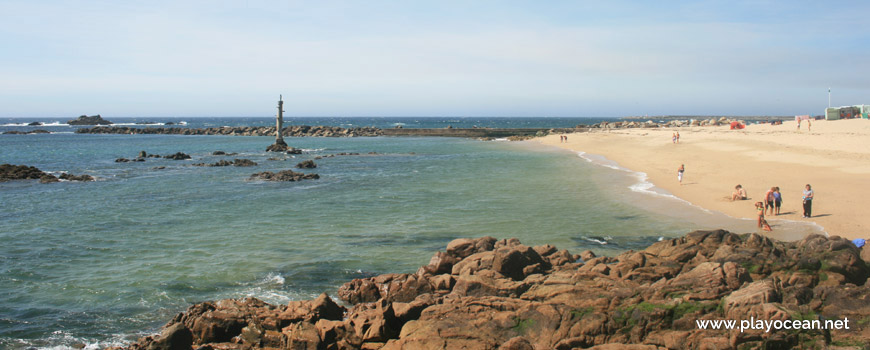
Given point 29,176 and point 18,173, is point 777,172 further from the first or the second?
point 18,173

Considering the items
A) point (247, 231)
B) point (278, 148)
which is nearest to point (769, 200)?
point (247, 231)

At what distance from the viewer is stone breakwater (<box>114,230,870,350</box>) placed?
26.1ft

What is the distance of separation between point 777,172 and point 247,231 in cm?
2525

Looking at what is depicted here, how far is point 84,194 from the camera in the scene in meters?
27.6

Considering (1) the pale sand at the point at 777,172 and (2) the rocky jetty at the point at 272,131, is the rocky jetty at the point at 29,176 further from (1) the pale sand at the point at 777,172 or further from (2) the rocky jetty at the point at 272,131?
(2) the rocky jetty at the point at 272,131

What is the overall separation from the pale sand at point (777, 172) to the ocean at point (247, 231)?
75.5 inches

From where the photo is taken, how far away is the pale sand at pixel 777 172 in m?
18.5

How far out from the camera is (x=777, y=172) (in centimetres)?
2747

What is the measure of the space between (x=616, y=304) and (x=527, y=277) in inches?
98.3

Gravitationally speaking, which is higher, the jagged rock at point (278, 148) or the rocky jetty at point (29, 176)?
the jagged rock at point (278, 148)

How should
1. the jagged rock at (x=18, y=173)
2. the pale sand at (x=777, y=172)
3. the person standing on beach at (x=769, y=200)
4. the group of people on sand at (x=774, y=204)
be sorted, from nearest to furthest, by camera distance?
the group of people on sand at (x=774, y=204) < the pale sand at (x=777, y=172) < the person standing on beach at (x=769, y=200) < the jagged rock at (x=18, y=173)

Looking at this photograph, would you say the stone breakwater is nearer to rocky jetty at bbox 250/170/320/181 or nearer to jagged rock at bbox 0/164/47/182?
rocky jetty at bbox 250/170/320/181

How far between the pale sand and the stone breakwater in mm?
7027

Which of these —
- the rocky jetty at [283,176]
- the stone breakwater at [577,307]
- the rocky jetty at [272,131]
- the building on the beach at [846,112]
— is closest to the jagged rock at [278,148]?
the rocky jetty at [283,176]
